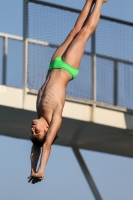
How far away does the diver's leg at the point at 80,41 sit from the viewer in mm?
15156

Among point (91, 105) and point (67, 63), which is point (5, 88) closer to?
point (91, 105)

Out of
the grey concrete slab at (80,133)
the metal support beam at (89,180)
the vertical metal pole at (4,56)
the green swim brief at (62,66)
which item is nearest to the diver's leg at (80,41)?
the green swim brief at (62,66)

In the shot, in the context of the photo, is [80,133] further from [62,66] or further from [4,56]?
[62,66]

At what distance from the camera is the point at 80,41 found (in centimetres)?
1530

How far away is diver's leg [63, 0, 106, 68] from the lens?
1516cm

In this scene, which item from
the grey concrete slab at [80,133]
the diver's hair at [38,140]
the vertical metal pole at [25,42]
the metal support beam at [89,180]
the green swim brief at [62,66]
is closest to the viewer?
the diver's hair at [38,140]

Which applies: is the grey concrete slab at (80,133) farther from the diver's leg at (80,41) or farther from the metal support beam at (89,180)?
the diver's leg at (80,41)

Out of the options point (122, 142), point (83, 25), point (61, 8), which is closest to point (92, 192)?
point (122, 142)

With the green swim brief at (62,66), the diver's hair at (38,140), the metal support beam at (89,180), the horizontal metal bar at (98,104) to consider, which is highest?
the green swim brief at (62,66)

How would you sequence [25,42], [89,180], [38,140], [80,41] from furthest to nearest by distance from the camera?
[89,180] < [25,42] < [80,41] < [38,140]

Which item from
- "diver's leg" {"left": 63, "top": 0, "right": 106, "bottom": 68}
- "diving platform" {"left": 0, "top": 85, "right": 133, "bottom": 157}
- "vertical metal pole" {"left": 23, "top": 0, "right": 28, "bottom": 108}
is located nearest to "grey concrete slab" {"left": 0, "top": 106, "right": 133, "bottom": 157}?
"diving platform" {"left": 0, "top": 85, "right": 133, "bottom": 157}

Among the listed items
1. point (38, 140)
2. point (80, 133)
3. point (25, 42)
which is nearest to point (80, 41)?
point (38, 140)

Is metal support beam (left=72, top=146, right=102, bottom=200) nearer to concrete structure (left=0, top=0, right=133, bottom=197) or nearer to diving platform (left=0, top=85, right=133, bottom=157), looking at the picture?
concrete structure (left=0, top=0, right=133, bottom=197)

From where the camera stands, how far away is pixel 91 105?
21.0 m
